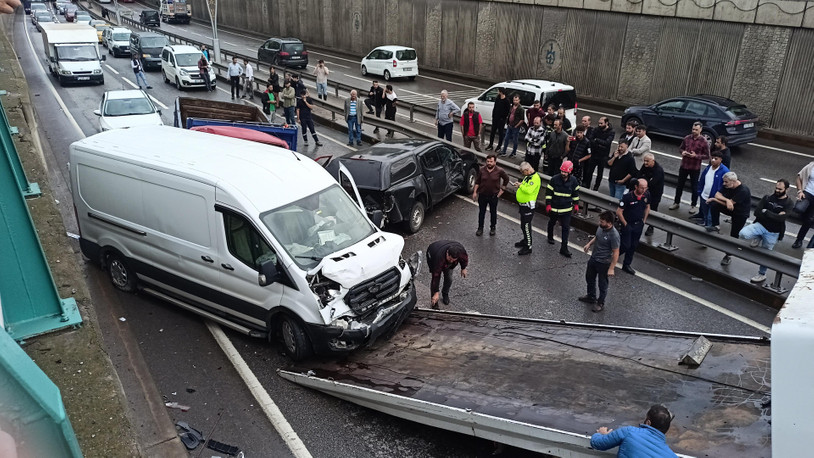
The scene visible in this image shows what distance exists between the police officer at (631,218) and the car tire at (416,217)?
3908 mm

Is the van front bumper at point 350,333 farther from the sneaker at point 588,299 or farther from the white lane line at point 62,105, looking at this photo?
the white lane line at point 62,105

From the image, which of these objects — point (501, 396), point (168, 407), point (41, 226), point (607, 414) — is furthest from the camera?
point (41, 226)

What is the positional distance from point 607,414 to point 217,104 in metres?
13.5

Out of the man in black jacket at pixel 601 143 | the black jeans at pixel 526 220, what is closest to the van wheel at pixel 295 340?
the black jeans at pixel 526 220

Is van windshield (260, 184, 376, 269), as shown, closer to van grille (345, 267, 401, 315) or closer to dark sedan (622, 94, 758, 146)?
van grille (345, 267, 401, 315)

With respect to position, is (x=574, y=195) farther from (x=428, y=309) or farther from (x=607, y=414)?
(x=607, y=414)

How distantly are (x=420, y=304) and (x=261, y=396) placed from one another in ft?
10.2

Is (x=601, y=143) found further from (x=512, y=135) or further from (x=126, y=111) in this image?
(x=126, y=111)

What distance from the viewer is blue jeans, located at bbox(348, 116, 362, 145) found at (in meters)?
18.1

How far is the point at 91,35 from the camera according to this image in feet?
93.6

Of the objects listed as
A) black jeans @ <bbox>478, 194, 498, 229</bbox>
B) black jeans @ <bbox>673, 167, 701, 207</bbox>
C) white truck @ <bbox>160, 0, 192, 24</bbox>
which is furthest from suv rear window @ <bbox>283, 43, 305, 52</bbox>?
white truck @ <bbox>160, 0, 192, 24</bbox>

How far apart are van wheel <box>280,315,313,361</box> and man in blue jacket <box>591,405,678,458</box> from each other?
3.78 metres

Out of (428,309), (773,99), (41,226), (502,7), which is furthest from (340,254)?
(502,7)

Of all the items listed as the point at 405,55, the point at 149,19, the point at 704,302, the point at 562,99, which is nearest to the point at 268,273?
the point at 704,302
